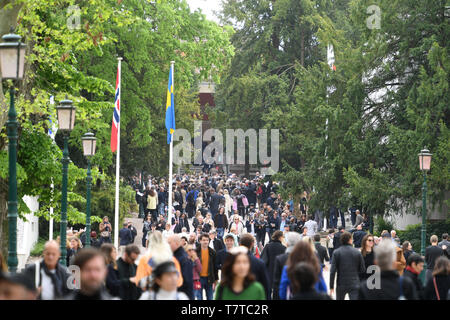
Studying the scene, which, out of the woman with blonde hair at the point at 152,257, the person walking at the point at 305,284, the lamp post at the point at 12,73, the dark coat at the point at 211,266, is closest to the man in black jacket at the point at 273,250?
the dark coat at the point at 211,266

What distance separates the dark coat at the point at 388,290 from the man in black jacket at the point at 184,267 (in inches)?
122

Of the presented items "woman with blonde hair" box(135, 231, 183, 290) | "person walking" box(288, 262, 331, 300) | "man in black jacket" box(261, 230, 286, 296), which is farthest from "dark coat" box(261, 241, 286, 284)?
"person walking" box(288, 262, 331, 300)

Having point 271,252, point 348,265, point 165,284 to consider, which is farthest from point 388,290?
point 271,252

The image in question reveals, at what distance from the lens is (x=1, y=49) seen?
12.8 metres

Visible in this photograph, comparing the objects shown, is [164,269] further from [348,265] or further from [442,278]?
[348,265]

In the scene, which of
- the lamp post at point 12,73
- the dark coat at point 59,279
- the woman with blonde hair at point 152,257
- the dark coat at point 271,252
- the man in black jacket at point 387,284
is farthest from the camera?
the dark coat at point 271,252

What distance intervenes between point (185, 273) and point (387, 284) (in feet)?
11.3

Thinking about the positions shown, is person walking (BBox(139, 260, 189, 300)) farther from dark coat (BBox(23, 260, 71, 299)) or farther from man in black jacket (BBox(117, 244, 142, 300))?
man in black jacket (BBox(117, 244, 142, 300))

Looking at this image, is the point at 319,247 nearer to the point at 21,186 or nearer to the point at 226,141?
the point at 21,186

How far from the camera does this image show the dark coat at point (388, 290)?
8461mm

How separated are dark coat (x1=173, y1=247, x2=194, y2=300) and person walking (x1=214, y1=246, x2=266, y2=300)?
2.84 m

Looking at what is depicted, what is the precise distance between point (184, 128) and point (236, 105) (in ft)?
34.0

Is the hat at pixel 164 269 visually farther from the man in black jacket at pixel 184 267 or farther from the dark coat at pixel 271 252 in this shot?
the dark coat at pixel 271 252

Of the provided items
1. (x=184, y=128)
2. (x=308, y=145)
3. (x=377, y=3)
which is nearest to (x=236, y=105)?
(x=184, y=128)
